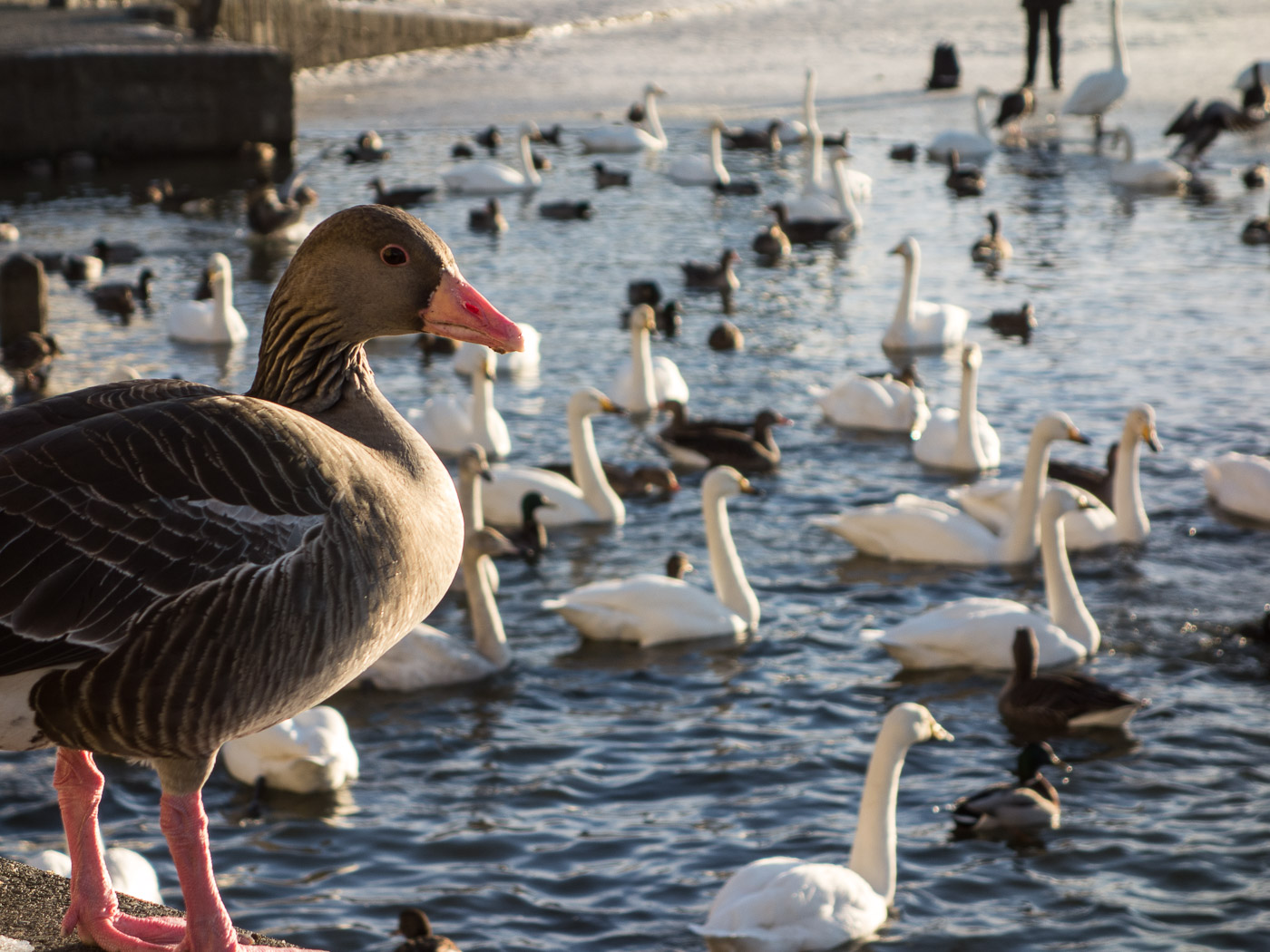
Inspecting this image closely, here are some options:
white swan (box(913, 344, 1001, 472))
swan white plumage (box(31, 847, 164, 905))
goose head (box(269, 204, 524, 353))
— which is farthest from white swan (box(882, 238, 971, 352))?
goose head (box(269, 204, 524, 353))

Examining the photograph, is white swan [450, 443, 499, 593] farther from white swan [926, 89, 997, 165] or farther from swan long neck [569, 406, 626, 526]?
white swan [926, 89, 997, 165]

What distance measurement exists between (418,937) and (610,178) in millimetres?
20884

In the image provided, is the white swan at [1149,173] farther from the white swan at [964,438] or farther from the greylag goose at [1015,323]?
the white swan at [964,438]

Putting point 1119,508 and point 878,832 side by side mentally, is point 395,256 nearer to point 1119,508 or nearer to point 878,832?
point 878,832

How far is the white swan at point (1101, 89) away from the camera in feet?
101

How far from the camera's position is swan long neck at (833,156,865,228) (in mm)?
23312

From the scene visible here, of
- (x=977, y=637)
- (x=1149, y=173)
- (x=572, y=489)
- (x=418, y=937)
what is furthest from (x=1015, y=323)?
(x=418, y=937)

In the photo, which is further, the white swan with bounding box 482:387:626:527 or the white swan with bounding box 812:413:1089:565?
→ the white swan with bounding box 482:387:626:527

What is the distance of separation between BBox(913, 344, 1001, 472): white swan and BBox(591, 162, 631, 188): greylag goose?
13456 mm

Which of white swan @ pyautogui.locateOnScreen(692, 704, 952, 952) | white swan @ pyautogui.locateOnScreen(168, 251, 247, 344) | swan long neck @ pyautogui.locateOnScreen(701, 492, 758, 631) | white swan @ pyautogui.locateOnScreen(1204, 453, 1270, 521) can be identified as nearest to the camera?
white swan @ pyautogui.locateOnScreen(692, 704, 952, 952)

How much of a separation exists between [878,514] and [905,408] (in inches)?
126

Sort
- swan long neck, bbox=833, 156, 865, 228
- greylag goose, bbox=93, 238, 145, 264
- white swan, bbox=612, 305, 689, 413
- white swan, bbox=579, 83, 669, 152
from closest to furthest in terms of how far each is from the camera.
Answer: white swan, bbox=612, 305, 689, 413 < greylag goose, bbox=93, 238, 145, 264 < swan long neck, bbox=833, 156, 865, 228 < white swan, bbox=579, 83, 669, 152

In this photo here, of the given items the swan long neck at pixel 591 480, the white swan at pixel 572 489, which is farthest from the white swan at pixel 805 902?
the swan long neck at pixel 591 480

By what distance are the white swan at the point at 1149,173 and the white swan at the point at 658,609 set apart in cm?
1757
